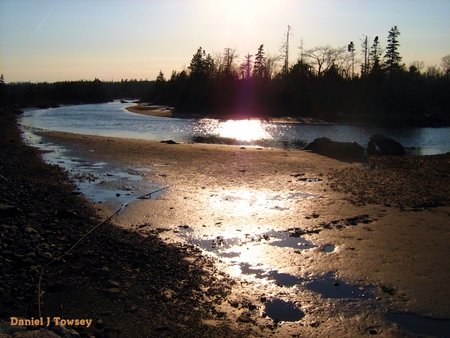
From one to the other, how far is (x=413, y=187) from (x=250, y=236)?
22.5ft

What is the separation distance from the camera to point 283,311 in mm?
5266

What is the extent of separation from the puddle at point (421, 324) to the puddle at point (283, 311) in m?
1.22

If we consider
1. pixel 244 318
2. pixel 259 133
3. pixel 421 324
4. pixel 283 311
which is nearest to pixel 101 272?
pixel 244 318

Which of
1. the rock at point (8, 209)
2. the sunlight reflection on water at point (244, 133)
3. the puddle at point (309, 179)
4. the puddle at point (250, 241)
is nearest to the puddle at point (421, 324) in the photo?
the puddle at point (250, 241)

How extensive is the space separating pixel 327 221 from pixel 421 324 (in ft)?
13.5

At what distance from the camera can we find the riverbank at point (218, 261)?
5020 mm

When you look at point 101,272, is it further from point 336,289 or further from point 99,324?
point 336,289

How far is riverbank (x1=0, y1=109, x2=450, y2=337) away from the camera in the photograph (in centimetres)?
502

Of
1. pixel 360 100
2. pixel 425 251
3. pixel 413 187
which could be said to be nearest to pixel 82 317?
pixel 425 251

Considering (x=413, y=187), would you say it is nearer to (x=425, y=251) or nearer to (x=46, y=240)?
(x=425, y=251)

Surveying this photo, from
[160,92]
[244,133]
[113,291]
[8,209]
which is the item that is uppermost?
[160,92]

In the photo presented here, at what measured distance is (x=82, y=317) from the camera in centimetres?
484

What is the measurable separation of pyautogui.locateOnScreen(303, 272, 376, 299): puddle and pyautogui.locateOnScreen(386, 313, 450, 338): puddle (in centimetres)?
56

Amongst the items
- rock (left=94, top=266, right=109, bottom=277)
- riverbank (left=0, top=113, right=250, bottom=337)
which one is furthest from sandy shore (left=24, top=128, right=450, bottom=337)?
rock (left=94, top=266, right=109, bottom=277)
